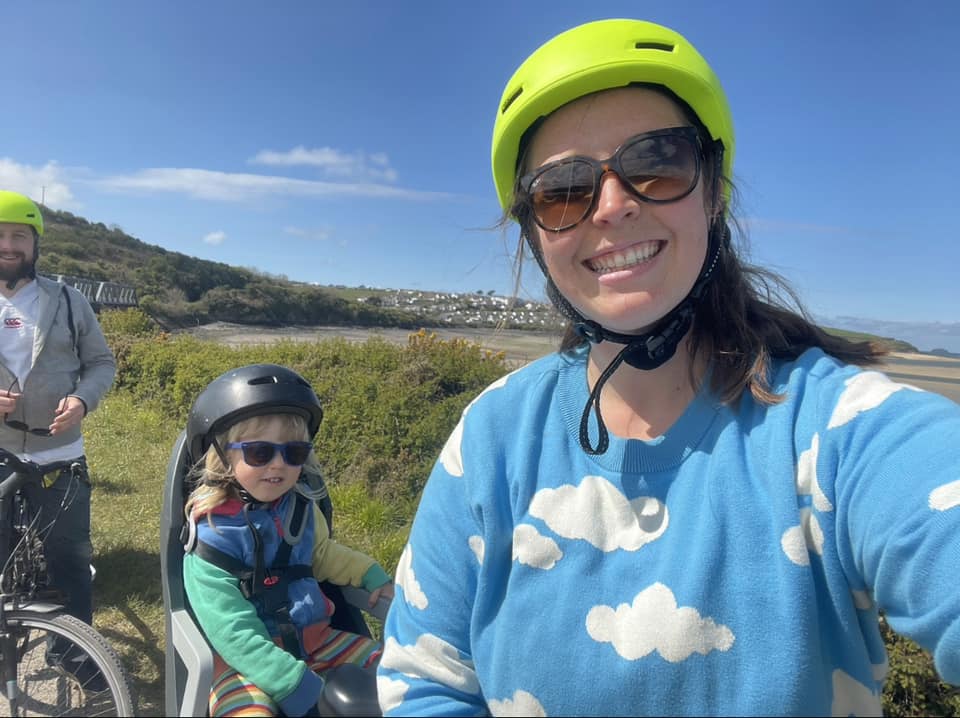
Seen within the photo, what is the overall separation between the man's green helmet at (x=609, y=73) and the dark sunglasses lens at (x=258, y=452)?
1.73 m

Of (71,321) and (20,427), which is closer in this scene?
(20,427)

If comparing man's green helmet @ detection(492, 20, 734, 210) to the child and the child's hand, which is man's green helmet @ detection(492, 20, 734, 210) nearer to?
the child

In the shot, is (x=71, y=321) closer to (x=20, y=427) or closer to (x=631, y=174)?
(x=20, y=427)

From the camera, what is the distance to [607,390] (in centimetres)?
138

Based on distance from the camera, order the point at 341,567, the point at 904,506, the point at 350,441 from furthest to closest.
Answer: the point at 350,441 → the point at 341,567 → the point at 904,506

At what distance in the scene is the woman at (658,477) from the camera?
0.98m

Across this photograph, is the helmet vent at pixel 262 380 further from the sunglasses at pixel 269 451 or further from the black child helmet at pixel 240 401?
the sunglasses at pixel 269 451

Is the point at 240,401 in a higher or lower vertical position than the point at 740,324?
lower

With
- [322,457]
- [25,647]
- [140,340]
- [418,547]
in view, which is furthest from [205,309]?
[418,547]

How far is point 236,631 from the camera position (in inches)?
88.5

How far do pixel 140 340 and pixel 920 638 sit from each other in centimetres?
1257

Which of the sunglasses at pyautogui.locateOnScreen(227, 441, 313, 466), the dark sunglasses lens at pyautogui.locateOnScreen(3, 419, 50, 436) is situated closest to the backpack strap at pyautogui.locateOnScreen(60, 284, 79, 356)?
the dark sunglasses lens at pyautogui.locateOnScreen(3, 419, 50, 436)

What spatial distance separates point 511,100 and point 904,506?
104 centimetres

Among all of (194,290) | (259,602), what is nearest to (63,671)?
(259,602)
